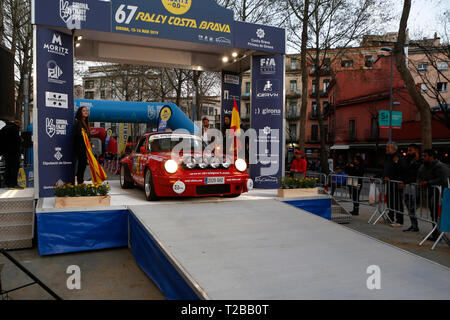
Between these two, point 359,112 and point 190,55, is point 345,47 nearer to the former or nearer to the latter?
point 190,55

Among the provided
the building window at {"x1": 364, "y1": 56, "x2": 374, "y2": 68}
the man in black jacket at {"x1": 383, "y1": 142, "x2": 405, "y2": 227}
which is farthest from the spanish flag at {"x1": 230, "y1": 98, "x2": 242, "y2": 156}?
the building window at {"x1": 364, "y1": 56, "x2": 374, "y2": 68}

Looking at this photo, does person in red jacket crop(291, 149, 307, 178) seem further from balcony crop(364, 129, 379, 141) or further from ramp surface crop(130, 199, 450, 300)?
balcony crop(364, 129, 379, 141)

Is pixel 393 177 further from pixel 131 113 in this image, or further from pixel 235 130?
pixel 131 113

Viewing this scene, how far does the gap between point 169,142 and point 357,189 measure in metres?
5.19

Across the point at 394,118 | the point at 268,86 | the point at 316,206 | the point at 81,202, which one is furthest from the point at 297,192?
the point at 394,118

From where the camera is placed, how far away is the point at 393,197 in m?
7.78

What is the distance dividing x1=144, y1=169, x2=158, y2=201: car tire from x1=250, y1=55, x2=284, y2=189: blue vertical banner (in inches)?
123

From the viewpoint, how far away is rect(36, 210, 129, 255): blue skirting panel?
17.5ft

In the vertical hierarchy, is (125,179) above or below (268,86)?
below

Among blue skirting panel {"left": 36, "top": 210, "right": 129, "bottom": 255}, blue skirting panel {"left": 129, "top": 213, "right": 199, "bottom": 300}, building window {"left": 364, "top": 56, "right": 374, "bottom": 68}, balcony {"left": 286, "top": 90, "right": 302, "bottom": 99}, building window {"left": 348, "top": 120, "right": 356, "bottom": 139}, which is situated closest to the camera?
blue skirting panel {"left": 129, "top": 213, "right": 199, "bottom": 300}


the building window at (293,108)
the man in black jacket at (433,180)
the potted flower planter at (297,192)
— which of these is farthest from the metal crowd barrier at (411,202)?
the building window at (293,108)

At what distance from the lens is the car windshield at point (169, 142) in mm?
7202

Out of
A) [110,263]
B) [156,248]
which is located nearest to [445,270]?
[156,248]

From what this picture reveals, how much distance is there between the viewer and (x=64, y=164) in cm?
695
